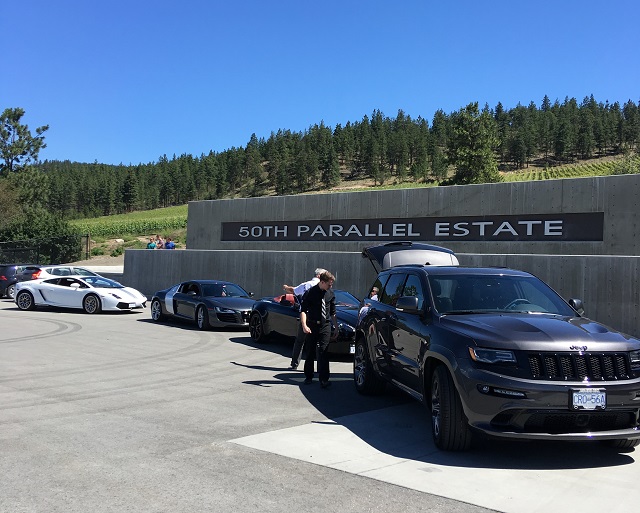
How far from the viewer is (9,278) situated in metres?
27.1

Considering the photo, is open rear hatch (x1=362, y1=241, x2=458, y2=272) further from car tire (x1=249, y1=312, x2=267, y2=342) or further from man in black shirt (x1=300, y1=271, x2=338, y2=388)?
man in black shirt (x1=300, y1=271, x2=338, y2=388)

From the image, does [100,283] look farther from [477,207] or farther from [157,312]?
[477,207]

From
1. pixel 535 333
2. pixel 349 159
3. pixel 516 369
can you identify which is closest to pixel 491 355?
pixel 516 369

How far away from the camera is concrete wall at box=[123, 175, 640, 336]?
1517 cm

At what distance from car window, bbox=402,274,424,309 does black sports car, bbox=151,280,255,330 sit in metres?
8.51

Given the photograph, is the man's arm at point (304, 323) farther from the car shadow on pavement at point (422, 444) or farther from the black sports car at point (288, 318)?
the black sports car at point (288, 318)

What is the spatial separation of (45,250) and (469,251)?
A: 106 ft

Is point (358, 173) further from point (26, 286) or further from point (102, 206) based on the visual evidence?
point (26, 286)

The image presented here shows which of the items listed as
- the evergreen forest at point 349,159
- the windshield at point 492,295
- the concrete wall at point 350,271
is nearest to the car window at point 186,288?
the concrete wall at point 350,271

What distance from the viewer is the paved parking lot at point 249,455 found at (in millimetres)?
4617

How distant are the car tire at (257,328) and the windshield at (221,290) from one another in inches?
103

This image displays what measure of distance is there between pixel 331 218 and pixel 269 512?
79.3 ft

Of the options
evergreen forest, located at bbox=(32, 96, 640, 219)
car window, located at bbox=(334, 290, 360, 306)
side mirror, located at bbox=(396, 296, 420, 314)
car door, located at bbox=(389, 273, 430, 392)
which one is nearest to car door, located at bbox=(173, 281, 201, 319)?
car window, located at bbox=(334, 290, 360, 306)

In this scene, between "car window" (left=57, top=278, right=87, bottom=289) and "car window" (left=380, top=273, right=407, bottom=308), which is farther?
"car window" (left=57, top=278, right=87, bottom=289)
